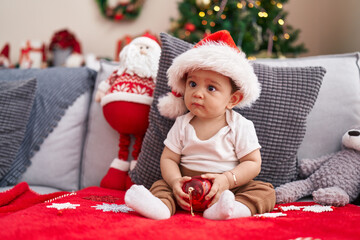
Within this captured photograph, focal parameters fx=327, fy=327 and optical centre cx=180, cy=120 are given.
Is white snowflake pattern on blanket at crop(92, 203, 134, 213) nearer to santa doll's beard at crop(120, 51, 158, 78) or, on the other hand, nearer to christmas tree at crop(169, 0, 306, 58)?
santa doll's beard at crop(120, 51, 158, 78)

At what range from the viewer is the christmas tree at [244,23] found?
2.30 m

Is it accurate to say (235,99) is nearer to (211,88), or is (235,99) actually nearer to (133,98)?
(211,88)

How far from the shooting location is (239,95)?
1.03 meters

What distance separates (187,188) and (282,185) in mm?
394

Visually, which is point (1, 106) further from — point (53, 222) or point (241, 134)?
point (241, 134)

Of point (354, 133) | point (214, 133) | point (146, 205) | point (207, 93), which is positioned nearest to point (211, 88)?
point (207, 93)

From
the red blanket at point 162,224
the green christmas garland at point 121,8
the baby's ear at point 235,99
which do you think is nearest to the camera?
the red blanket at point 162,224

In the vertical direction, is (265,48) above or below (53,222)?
above

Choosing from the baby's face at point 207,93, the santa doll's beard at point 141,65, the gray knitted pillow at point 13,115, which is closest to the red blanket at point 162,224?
the baby's face at point 207,93

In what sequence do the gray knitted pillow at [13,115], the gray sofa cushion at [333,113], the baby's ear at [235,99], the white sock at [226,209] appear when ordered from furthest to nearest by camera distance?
the gray knitted pillow at [13,115]
the gray sofa cushion at [333,113]
the baby's ear at [235,99]
the white sock at [226,209]

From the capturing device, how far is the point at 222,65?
94 cm

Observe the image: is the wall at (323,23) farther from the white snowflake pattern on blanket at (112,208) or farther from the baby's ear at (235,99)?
the white snowflake pattern on blanket at (112,208)

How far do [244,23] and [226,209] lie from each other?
1763 mm

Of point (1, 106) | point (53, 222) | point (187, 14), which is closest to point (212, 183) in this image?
point (53, 222)
